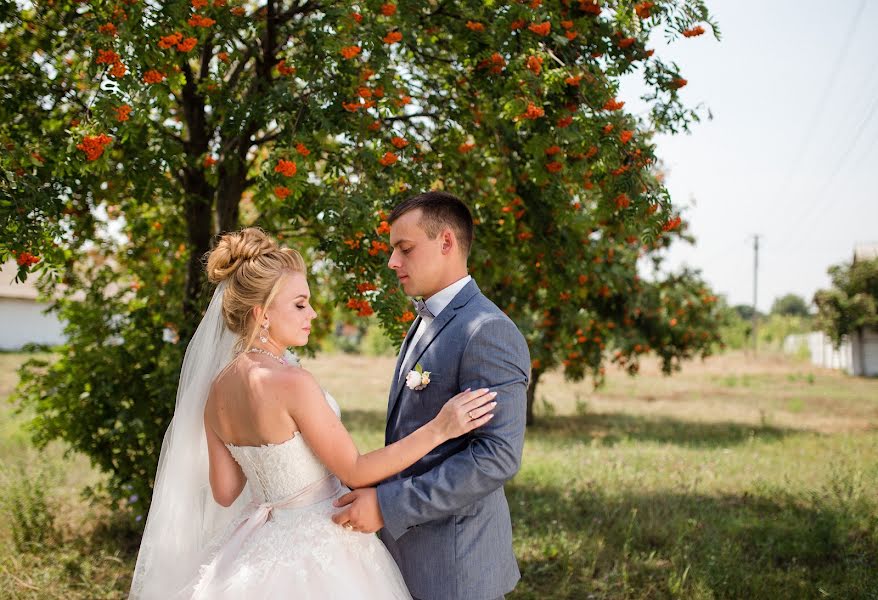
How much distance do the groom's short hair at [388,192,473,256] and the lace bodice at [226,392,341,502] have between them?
2.48ft

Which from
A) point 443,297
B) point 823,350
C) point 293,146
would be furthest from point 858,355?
point 443,297

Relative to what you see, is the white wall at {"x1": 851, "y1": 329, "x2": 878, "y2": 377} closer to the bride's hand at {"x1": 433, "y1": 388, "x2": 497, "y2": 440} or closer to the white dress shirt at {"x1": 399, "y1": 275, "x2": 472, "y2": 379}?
the white dress shirt at {"x1": 399, "y1": 275, "x2": 472, "y2": 379}

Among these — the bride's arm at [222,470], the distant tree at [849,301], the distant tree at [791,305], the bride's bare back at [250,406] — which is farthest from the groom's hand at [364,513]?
the distant tree at [791,305]

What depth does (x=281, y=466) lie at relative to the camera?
2.77 m

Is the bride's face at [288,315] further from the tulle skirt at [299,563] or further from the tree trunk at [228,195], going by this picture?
the tree trunk at [228,195]

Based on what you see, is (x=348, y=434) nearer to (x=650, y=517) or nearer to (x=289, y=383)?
(x=289, y=383)

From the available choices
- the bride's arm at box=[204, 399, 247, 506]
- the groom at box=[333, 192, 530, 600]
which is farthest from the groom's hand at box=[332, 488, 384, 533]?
the bride's arm at box=[204, 399, 247, 506]

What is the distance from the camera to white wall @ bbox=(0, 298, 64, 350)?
1303 inches

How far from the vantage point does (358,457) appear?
8.87 ft

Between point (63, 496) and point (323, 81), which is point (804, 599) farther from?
point (63, 496)

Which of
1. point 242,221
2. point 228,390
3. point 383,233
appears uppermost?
point 242,221

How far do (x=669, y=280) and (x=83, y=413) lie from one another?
37.9ft

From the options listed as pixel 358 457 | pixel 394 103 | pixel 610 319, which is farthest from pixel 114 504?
pixel 610 319

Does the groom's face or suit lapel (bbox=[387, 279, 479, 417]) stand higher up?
the groom's face
